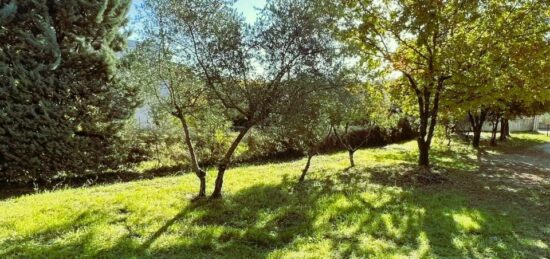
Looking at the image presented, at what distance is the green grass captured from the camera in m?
5.68

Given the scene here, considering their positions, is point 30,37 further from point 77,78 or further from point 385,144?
point 385,144

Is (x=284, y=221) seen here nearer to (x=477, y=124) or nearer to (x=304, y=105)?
(x=304, y=105)

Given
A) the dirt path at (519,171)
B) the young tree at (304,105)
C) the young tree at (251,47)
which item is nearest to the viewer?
the young tree at (251,47)

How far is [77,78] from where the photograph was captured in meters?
10.8

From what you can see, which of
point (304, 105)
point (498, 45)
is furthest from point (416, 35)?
point (304, 105)

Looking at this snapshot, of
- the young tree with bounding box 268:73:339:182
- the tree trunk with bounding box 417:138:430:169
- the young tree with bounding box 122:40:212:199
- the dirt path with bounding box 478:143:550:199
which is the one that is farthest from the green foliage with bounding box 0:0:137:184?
the dirt path with bounding box 478:143:550:199

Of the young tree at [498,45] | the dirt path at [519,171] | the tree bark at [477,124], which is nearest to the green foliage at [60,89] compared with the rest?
the young tree at [498,45]

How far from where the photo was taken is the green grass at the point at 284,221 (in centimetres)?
568

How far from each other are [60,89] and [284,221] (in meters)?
7.11

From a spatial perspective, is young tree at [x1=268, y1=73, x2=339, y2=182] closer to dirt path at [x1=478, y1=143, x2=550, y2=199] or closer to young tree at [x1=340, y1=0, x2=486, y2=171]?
young tree at [x1=340, y1=0, x2=486, y2=171]

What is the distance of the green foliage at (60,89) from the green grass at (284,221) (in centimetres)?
194

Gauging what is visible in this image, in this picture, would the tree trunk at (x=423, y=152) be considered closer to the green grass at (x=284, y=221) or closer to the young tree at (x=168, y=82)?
the green grass at (x=284, y=221)

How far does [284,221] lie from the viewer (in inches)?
275

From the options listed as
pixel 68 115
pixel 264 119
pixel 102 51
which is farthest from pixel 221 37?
pixel 68 115
